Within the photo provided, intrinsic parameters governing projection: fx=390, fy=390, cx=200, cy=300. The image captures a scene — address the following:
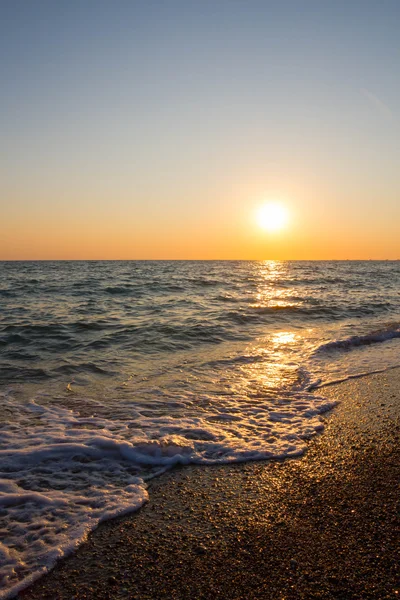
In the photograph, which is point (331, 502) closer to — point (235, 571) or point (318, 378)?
point (235, 571)

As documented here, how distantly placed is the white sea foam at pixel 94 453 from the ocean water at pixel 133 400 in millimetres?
16

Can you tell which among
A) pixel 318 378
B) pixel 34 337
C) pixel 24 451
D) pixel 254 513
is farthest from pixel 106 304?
pixel 254 513

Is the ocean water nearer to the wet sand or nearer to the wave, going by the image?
the wave

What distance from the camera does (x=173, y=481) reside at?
4234 millimetres

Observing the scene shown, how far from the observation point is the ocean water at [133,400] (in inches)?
149

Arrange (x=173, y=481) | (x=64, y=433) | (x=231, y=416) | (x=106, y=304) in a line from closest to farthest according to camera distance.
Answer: (x=173, y=481)
(x=64, y=433)
(x=231, y=416)
(x=106, y=304)

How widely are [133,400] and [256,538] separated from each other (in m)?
4.12

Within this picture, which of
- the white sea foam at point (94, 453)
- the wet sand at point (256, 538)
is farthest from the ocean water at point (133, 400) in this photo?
the wet sand at point (256, 538)

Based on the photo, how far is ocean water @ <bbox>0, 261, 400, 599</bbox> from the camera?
3.79 m

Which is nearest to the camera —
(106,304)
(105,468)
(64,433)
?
(105,468)

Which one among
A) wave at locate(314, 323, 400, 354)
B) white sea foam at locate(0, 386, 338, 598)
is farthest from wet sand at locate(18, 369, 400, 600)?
wave at locate(314, 323, 400, 354)

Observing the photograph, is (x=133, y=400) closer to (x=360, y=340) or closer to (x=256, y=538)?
(x=256, y=538)

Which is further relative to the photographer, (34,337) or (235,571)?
(34,337)

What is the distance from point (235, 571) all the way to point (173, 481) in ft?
4.97
